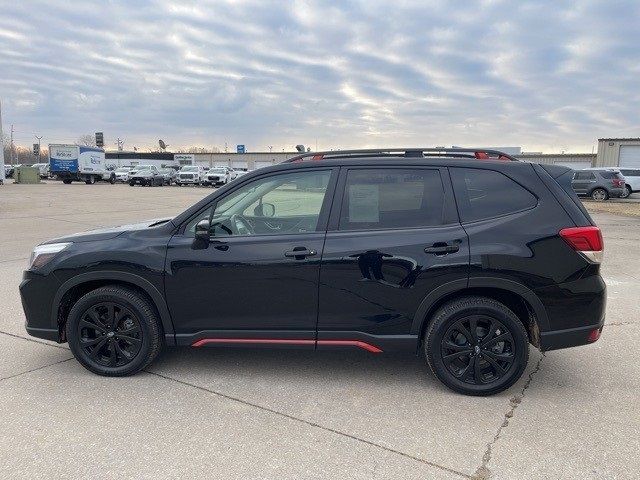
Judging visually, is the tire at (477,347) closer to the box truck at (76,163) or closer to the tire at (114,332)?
the tire at (114,332)

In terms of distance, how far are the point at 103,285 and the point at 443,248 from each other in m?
2.66

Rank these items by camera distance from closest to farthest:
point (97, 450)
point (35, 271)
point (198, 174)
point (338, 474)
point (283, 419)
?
point (338, 474) < point (97, 450) < point (283, 419) < point (35, 271) < point (198, 174)

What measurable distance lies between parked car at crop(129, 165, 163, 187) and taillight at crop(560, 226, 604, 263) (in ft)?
126

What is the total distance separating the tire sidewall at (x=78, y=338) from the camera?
366 cm

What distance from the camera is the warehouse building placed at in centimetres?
3738

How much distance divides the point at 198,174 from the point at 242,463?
3824 cm

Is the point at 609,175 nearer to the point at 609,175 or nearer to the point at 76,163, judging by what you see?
the point at 609,175

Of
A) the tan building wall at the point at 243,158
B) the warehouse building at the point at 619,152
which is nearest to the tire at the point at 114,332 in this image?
the warehouse building at the point at 619,152

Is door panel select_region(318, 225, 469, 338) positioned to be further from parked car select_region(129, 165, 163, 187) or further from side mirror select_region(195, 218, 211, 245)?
parked car select_region(129, 165, 163, 187)

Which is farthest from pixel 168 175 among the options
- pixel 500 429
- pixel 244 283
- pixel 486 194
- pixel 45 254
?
pixel 500 429

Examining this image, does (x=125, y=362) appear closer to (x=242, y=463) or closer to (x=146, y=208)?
(x=242, y=463)

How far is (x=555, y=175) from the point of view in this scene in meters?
3.57

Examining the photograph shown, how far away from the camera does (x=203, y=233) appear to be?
3.51m

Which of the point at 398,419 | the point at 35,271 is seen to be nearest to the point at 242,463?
the point at 398,419
